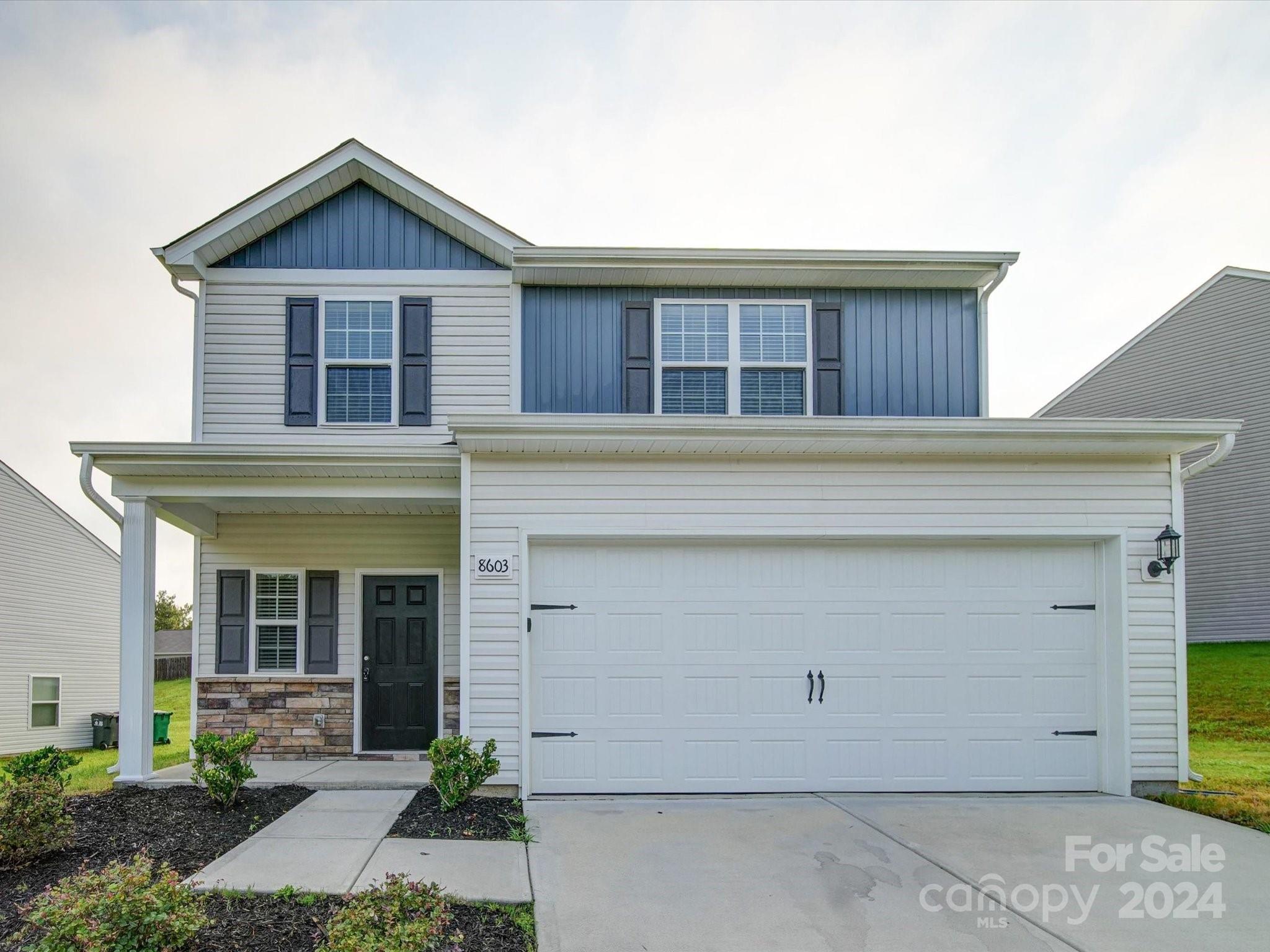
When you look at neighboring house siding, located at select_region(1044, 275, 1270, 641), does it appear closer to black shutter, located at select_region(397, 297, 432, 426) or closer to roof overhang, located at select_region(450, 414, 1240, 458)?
roof overhang, located at select_region(450, 414, 1240, 458)

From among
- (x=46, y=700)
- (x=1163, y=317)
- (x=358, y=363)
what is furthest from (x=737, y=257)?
(x=46, y=700)

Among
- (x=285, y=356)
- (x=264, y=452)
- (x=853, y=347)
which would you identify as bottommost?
(x=264, y=452)

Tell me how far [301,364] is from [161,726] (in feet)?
26.9

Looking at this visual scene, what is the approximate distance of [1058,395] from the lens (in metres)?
20.4

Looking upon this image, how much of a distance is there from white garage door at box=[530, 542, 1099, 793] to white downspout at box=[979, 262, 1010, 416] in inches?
95.9

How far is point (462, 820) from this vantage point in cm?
621

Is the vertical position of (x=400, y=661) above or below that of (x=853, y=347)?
below

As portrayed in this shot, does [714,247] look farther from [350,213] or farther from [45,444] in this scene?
[45,444]

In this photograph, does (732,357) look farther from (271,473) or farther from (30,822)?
(30,822)

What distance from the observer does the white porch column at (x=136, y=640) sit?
757cm

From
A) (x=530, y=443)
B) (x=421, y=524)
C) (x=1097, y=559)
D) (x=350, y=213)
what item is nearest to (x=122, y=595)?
(x=421, y=524)

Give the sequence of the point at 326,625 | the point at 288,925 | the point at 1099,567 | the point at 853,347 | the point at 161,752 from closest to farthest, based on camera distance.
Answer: the point at 288,925
the point at 1099,567
the point at 326,625
the point at 853,347
the point at 161,752

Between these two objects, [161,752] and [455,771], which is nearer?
[455,771]

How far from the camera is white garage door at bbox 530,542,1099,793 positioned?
723 centimetres
